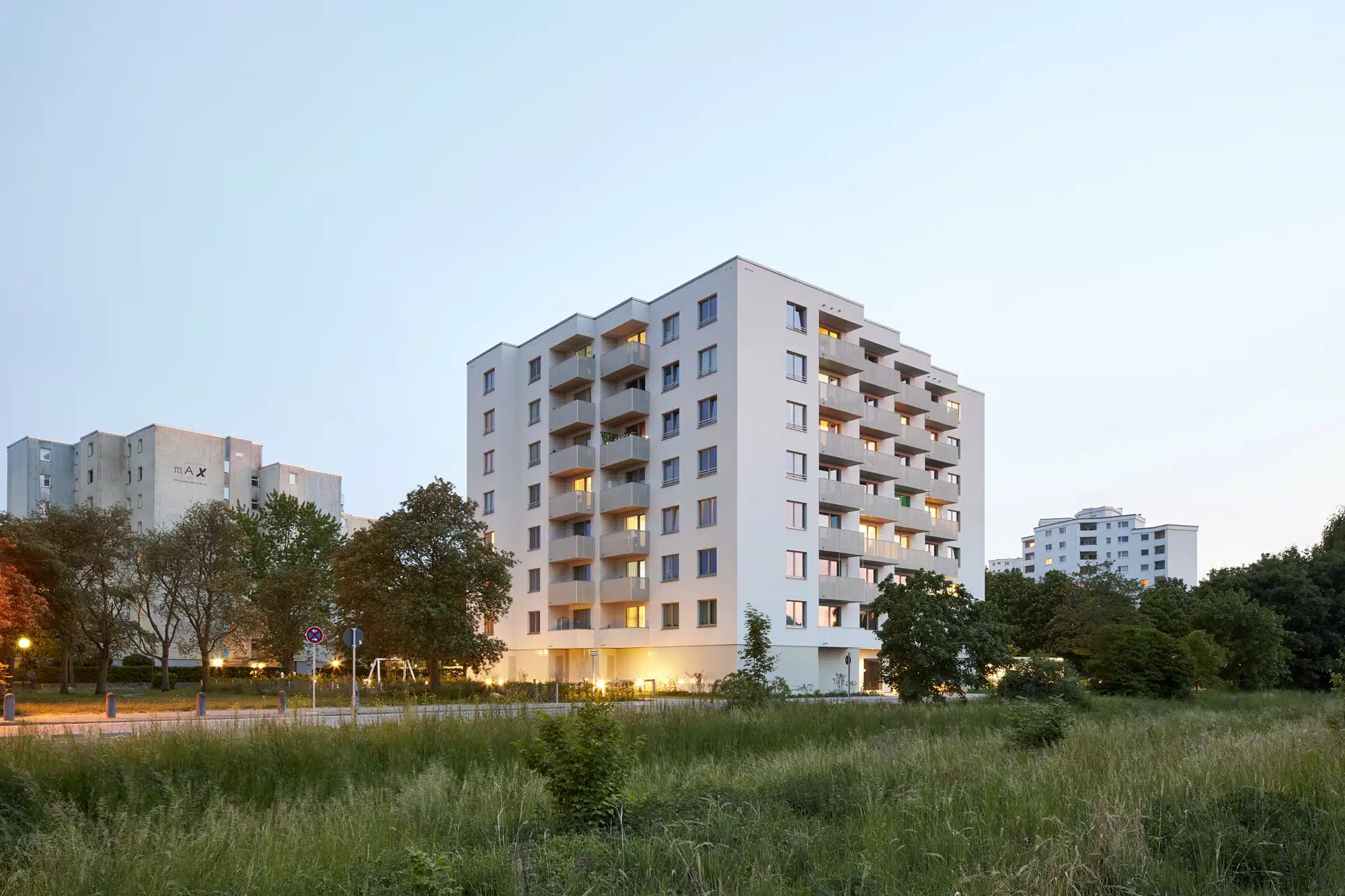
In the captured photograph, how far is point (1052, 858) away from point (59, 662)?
75.3m

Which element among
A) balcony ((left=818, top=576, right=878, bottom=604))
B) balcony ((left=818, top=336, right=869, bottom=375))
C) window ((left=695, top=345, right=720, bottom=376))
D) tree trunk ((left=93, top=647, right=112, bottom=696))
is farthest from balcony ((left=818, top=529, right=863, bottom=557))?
tree trunk ((left=93, top=647, right=112, bottom=696))

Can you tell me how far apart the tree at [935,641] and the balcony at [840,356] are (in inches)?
1136

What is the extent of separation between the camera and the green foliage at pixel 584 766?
392 inches

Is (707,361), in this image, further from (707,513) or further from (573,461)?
(573,461)

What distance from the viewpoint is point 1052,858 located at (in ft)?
23.7

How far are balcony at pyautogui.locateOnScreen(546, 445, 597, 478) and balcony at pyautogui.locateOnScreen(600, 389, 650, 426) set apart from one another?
89.7 inches

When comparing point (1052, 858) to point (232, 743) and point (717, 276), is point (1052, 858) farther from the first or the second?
point (717, 276)

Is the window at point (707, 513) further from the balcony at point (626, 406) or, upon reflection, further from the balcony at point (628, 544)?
the balcony at point (626, 406)

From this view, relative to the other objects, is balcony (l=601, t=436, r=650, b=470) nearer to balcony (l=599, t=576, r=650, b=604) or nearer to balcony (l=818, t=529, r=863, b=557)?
balcony (l=599, t=576, r=650, b=604)

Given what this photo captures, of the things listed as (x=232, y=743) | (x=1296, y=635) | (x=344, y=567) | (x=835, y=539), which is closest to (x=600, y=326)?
(x=835, y=539)

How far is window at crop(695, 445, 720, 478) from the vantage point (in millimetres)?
51406

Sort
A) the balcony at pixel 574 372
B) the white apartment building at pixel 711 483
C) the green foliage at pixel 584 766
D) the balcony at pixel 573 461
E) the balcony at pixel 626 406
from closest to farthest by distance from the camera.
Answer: the green foliage at pixel 584 766 → the white apartment building at pixel 711 483 → the balcony at pixel 626 406 → the balcony at pixel 573 461 → the balcony at pixel 574 372

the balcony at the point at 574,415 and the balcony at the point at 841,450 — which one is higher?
the balcony at the point at 574,415

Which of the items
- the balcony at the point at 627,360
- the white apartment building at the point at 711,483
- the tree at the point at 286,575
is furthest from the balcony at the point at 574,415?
the tree at the point at 286,575
